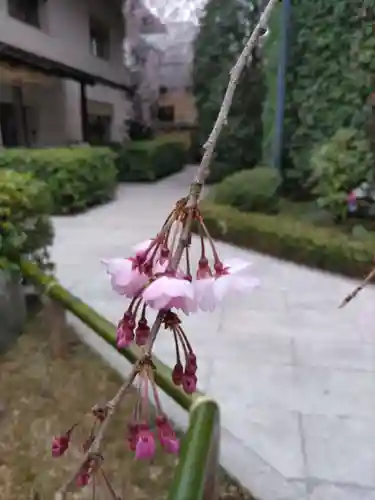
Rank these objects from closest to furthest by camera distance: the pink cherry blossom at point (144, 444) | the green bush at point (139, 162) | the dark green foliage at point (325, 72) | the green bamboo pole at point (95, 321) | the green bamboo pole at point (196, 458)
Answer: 1. the pink cherry blossom at point (144, 444)
2. the green bamboo pole at point (196, 458)
3. the green bamboo pole at point (95, 321)
4. the dark green foliage at point (325, 72)
5. the green bush at point (139, 162)

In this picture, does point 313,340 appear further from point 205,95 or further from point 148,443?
point 205,95

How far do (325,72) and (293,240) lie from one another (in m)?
2.39

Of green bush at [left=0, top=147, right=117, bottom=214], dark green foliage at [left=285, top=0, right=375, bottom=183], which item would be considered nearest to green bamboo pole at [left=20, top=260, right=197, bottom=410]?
dark green foliage at [left=285, top=0, right=375, bottom=183]

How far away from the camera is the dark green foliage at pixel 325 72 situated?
566 cm

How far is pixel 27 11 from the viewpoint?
11.6m

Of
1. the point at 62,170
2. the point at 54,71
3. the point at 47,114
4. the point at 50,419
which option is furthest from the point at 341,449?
the point at 47,114

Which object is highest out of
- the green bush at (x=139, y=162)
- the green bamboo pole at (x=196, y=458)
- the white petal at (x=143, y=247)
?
the white petal at (x=143, y=247)

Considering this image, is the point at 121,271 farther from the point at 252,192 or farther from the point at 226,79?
the point at 226,79

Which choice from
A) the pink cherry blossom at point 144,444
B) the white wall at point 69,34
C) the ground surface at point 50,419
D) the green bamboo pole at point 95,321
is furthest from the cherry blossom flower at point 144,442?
the white wall at point 69,34

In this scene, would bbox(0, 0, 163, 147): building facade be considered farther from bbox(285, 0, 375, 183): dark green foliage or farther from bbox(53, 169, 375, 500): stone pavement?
bbox(53, 169, 375, 500): stone pavement

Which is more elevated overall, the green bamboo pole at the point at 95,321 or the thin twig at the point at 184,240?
the thin twig at the point at 184,240

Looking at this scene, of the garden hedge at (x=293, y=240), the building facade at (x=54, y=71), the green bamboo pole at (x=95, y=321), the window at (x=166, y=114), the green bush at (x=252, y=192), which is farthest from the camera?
the window at (x=166, y=114)

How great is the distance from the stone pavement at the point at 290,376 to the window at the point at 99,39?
1161cm

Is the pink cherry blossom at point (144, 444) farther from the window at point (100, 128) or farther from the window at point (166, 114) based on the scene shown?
the window at point (166, 114)
